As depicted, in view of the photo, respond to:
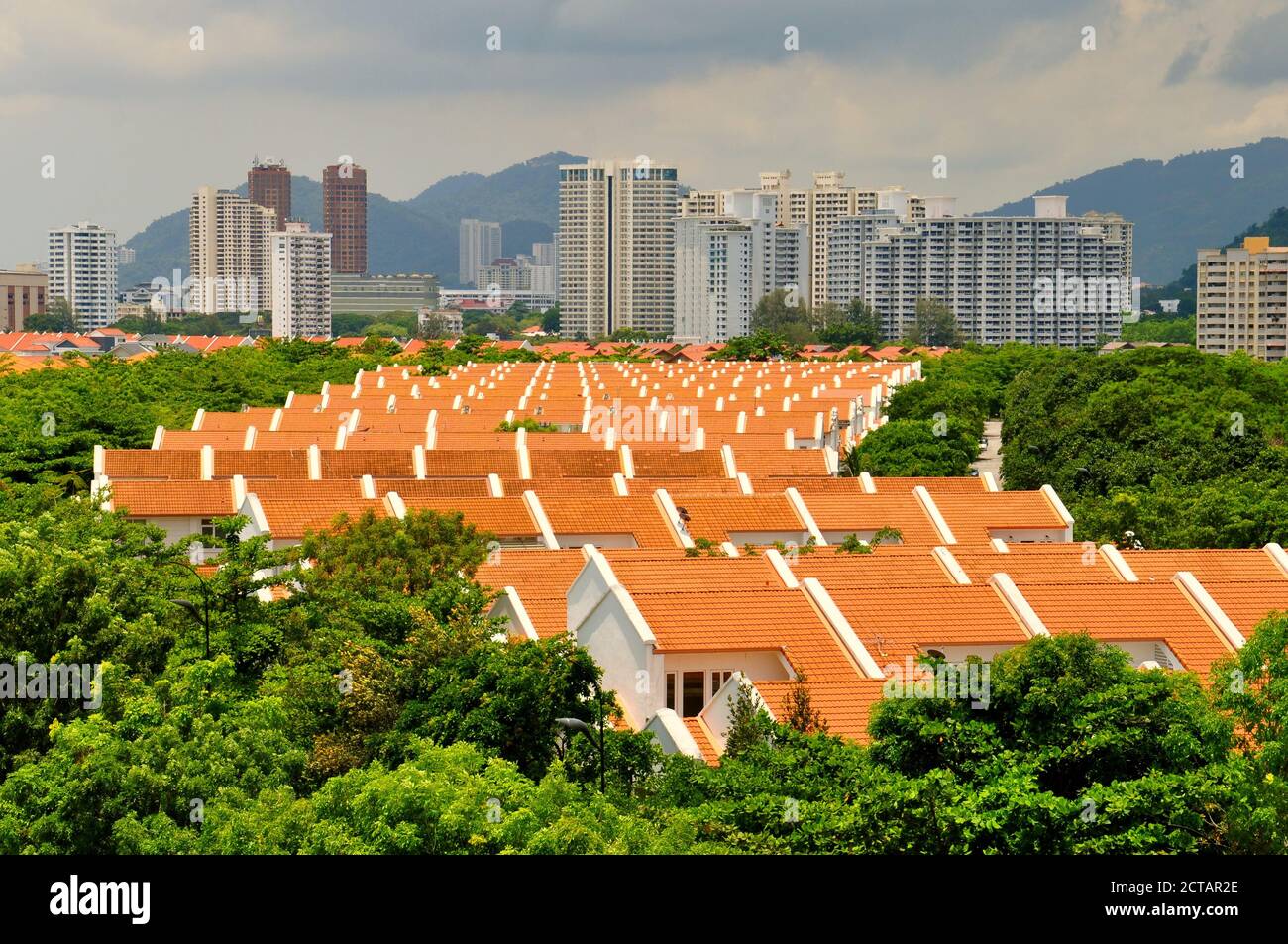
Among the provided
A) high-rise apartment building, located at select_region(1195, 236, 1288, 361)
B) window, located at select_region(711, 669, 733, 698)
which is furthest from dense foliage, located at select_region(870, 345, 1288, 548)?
high-rise apartment building, located at select_region(1195, 236, 1288, 361)

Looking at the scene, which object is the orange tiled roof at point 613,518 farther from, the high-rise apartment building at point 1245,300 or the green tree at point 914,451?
the high-rise apartment building at point 1245,300

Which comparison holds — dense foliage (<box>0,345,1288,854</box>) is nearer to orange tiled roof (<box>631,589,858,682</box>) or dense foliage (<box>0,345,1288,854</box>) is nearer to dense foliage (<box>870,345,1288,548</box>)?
orange tiled roof (<box>631,589,858,682</box>)

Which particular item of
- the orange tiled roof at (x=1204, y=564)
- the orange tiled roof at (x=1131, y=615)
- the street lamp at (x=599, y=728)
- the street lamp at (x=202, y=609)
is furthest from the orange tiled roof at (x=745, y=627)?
the orange tiled roof at (x=1204, y=564)

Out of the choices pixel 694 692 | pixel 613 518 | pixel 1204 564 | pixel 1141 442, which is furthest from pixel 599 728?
pixel 1141 442

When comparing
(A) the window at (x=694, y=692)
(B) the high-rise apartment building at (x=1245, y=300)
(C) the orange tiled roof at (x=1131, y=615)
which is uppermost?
(B) the high-rise apartment building at (x=1245, y=300)

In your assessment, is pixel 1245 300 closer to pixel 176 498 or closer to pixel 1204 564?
pixel 176 498
